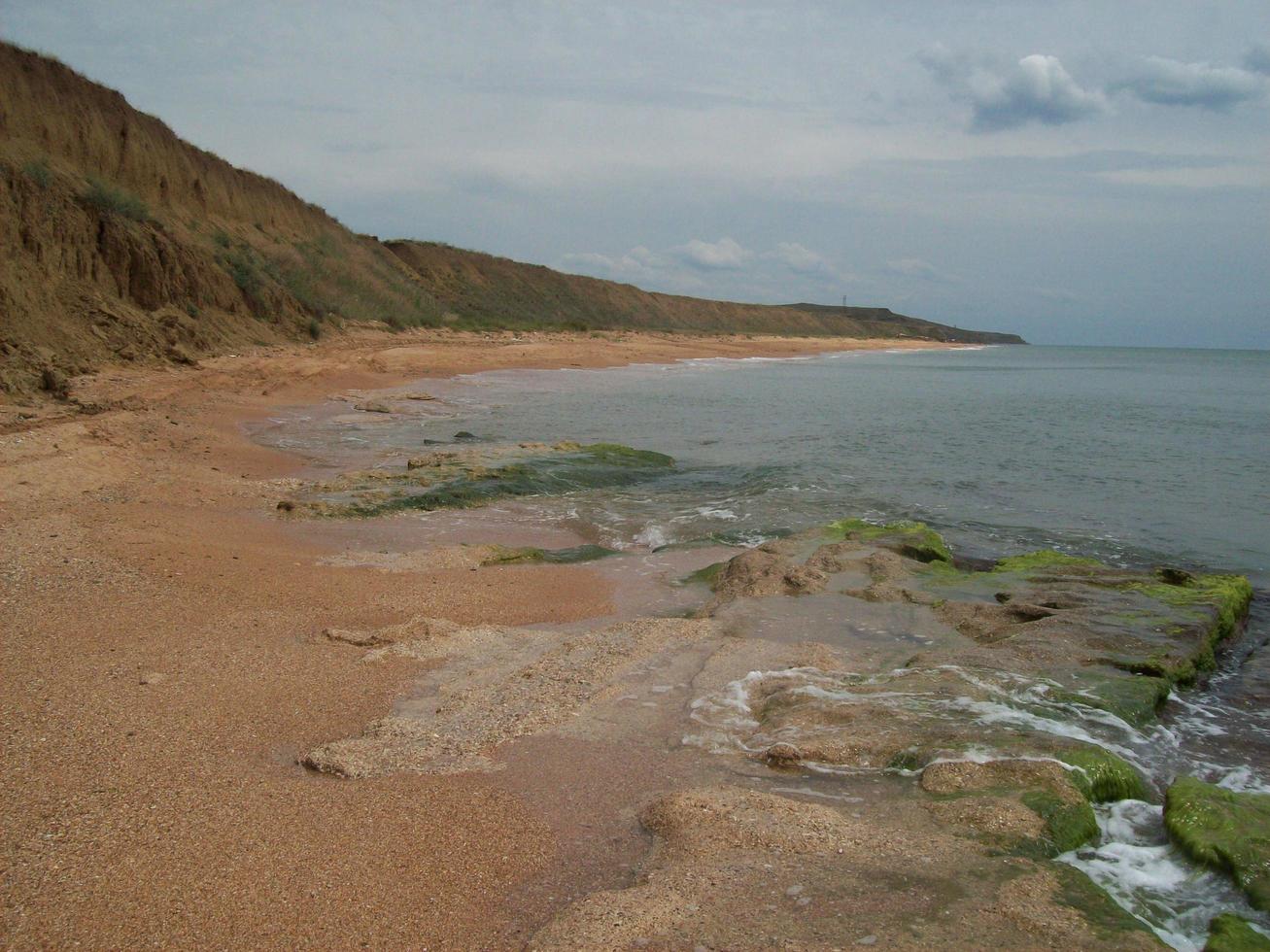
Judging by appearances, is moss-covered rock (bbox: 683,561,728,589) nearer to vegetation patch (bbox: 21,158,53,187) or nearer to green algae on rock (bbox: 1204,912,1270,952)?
green algae on rock (bbox: 1204,912,1270,952)

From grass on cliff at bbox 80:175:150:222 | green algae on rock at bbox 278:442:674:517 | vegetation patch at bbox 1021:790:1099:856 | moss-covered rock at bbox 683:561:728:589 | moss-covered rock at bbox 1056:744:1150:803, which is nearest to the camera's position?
vegetation patch at bbox 1021:790:1099:856

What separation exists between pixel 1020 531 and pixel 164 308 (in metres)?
18.4

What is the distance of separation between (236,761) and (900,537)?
20.3 ft

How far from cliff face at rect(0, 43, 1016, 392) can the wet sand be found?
329 inches

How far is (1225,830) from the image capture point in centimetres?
347

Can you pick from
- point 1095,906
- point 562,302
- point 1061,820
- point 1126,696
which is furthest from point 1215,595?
point 562,302

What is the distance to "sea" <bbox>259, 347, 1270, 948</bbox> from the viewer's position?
4348 millimetres

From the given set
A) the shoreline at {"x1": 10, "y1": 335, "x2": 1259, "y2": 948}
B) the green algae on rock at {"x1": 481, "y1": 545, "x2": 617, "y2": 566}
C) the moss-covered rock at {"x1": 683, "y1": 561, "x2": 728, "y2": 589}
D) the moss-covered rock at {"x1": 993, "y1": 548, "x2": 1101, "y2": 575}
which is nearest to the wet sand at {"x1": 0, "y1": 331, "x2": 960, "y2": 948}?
the shoreline at {"x1": 10, "y1": 335, "x2": 1259, "y2": 948}

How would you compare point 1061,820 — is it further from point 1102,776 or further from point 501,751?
point 501,751

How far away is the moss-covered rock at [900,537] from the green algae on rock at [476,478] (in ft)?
11.9

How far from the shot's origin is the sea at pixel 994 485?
4.35 metres

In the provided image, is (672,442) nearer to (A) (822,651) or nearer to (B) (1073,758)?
(A) (822,651)

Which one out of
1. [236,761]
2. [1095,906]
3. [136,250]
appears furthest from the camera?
[136,250]

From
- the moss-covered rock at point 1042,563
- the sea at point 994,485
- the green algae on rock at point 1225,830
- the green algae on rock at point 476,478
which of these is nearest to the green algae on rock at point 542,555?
the sea at point 994,485
